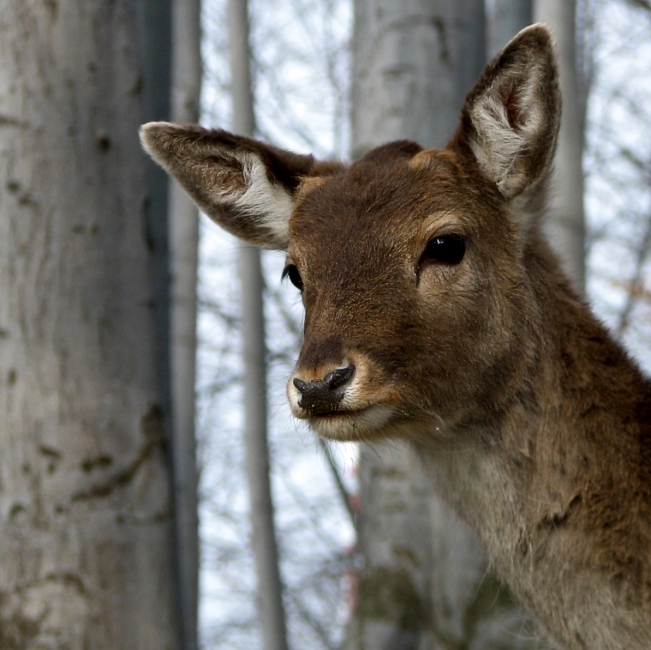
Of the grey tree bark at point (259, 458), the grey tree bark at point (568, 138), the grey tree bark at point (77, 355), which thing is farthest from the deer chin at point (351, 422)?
the grey tree bark at point (259, 458)

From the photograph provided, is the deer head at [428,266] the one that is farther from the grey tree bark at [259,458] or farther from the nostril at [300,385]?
the grey tree bark at [259,458]

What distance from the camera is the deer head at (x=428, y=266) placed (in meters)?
3.50

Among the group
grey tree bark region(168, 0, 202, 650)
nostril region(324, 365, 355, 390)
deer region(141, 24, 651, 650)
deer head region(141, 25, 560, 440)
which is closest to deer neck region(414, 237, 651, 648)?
deer region(141, 24, 651, 650)

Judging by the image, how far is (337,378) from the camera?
3.36 metres

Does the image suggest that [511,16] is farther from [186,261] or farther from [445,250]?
[445,250]

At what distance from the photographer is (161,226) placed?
5.45m

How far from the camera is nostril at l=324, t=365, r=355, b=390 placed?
3.35 m

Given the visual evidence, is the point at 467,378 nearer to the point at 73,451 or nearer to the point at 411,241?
the point at 411,241

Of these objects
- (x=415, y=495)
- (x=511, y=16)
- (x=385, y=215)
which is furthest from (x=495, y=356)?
(x=511, y=16)

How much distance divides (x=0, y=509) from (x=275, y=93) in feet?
47.9

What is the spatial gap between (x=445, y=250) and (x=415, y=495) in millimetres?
3381

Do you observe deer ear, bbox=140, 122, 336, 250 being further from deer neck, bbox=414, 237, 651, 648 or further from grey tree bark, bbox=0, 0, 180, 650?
deer neck, bbox=414, 237, 651, 648

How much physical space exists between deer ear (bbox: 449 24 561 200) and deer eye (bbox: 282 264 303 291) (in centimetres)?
77

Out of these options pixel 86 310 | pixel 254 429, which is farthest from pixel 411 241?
pixel 254 429
